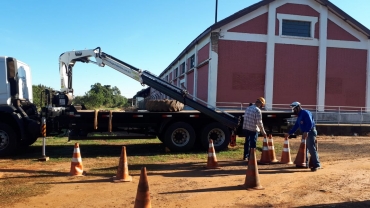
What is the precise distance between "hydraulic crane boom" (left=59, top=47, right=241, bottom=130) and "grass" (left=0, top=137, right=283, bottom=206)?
123 centimetres

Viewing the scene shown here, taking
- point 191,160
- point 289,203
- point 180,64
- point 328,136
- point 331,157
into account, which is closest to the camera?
point 289,203

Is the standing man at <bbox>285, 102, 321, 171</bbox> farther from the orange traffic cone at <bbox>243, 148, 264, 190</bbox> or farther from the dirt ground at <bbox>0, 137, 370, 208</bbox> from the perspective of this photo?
the orange traffic cone at <bbox>243, 148, 264, 190</bbox>

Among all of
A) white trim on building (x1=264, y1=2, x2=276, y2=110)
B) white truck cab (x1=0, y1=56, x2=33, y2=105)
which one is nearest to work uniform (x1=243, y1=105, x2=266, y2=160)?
white truck cab (x1=0, y1=56, x2=33, y2=105)

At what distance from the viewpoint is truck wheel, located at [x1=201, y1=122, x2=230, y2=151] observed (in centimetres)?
1084

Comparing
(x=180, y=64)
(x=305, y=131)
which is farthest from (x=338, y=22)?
(x=305, y=131)

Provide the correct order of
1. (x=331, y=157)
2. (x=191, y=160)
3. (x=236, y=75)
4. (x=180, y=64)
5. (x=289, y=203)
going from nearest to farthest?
(x=289, y=203)
(x=191, y=160)
(x=331, y=157)
(x=236, y=75)
(x=180, y=64)

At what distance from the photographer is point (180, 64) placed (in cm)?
3322

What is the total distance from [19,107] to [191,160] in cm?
529

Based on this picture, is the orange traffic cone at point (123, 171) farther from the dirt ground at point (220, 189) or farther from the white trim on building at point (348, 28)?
the white trim on building at point (348, 28)

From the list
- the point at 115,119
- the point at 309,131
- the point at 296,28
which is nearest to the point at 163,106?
the point at 115,119

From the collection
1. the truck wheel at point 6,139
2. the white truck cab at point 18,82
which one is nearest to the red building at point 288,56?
the white truck cab at point 18,82

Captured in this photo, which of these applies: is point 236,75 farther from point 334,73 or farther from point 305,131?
point 305,131

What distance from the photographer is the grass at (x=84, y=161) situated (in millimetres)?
6488

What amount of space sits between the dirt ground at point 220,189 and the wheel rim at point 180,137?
1.96 m
